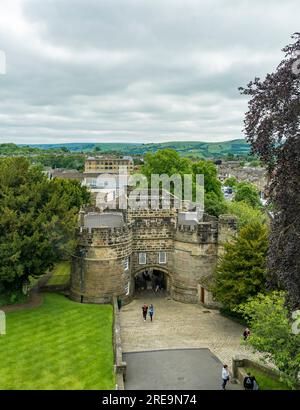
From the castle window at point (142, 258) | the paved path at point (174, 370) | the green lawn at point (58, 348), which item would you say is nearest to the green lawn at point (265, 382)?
the paved path at point (174, 370)

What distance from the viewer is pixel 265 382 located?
1981 centimetres

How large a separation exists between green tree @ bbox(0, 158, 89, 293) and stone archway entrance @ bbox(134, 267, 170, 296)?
32.6 ft

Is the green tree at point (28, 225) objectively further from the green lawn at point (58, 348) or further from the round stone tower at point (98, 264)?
the green lawn at point (58, 348)

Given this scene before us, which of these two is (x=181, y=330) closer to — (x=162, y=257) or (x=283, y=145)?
(x=162, y=257)

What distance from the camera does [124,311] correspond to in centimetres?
3042

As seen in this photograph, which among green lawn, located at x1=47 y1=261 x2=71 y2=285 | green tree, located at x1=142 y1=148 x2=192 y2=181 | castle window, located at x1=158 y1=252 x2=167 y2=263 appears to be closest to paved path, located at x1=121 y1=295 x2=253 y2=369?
castle window, located at x1=158 y1=252 x2=167 y2=263

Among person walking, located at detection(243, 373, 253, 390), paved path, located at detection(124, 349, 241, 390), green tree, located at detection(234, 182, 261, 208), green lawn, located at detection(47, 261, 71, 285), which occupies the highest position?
green tree, located at detection(234, 182, 261, 208)

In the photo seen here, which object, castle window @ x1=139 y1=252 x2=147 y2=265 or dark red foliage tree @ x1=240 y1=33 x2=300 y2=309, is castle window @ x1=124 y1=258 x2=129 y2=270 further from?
dark red foliage tree @ x1=240 y1=33 x2=300 y2=309

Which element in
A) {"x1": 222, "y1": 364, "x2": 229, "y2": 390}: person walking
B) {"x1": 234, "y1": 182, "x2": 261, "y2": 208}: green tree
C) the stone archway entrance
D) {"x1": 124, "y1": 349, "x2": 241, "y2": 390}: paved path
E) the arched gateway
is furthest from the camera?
{"x1": 234, "y1": 182, "x2": 261, "y2": 208}: green tree

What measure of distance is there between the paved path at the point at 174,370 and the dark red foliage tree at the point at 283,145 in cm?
814

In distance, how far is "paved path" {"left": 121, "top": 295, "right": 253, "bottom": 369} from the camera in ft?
78.9

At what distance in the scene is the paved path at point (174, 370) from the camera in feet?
63.7

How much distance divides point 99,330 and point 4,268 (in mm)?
6941
